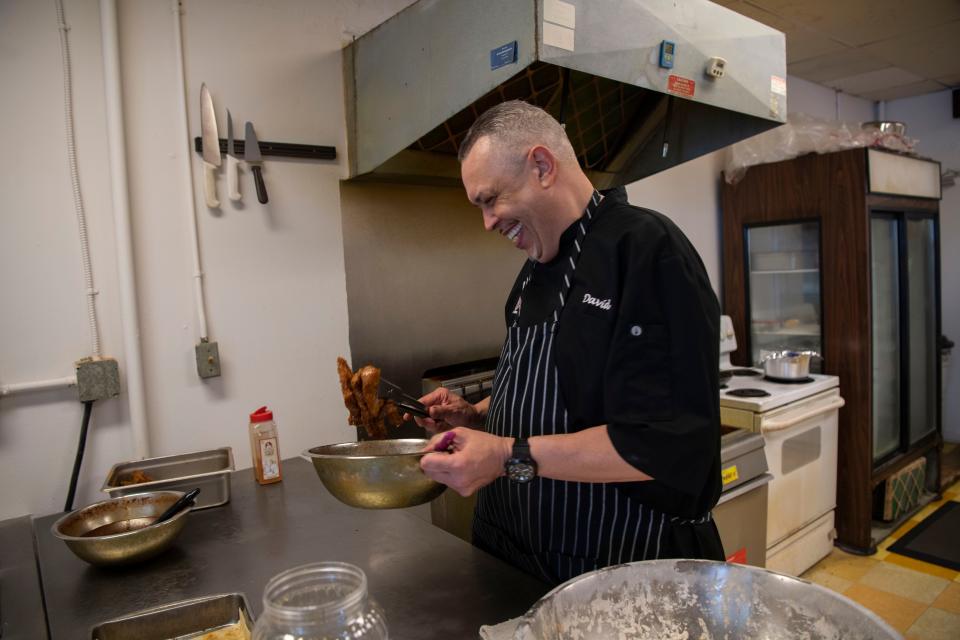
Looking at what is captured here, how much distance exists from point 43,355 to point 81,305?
17cm

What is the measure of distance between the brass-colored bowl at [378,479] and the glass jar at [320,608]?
12.2 inches

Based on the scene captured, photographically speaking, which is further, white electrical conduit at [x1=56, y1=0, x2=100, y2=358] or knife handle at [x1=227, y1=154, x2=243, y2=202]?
knife handle at [x1=227, y1=154, x2=243, y2=202]

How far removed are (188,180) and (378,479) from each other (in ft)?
4.57

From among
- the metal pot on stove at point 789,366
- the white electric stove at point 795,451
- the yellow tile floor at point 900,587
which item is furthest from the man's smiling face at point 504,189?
the metal pot on stove at point 789,366

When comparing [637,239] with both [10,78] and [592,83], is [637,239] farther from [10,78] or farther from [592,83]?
[10,78]

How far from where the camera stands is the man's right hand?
1622 mm

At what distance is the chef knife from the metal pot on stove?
2.73 m

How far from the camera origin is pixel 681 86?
6.77 ft

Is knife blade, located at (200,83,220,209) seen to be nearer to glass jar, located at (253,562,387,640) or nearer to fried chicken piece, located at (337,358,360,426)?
fried chicken piece, located at (337,358,360,426)

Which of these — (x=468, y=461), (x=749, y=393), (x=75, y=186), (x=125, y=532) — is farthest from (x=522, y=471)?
(x=749, y=393)

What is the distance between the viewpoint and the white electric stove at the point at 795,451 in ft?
9.67

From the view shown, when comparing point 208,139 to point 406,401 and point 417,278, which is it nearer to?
point 417,278

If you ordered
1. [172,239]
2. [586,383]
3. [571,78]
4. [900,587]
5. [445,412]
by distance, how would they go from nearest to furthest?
[586,383] < [445,412] < [172,239] < [571,78] < [900,587]

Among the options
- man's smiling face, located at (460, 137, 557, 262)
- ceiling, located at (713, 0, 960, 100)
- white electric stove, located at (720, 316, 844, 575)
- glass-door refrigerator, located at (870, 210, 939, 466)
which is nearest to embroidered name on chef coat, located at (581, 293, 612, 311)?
man's smiling face, located at (460, 137, 557, 262)
